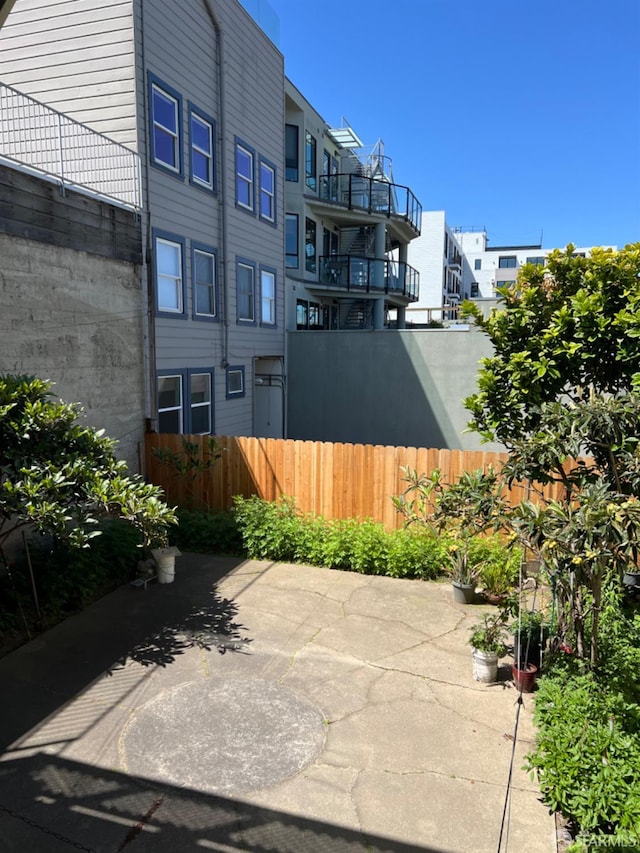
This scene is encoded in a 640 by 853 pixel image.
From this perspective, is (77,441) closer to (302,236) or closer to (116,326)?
(116,326)

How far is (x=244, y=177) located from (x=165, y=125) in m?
3.15

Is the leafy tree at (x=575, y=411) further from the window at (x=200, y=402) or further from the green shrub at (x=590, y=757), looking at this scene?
the window at (x=200, y=402)

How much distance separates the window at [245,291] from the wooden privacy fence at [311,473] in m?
4.74

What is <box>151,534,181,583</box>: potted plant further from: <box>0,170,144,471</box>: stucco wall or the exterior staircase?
the exterior staircase

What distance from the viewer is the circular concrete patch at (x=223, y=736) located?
14.3 feet

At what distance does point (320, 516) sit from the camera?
32.6 ft

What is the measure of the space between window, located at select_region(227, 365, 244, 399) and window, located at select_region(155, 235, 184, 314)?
2425mm

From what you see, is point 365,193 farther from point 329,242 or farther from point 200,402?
point 200,402

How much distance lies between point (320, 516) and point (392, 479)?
1437 millimetres

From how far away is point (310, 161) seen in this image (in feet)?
68.7

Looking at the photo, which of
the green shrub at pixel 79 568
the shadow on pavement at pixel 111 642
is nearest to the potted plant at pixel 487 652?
the shadow on pavement at pixel 111 642

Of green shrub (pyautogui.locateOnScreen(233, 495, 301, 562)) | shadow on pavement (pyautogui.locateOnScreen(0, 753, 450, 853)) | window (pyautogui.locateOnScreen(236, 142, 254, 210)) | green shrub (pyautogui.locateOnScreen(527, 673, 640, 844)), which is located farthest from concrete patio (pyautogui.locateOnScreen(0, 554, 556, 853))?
window (pyautogui.locateOnScreen(236, 142, 254, 210))

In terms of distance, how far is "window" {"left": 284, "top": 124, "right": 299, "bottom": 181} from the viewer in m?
19.2

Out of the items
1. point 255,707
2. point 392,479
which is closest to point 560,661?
point 255,707
